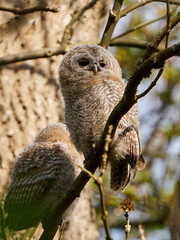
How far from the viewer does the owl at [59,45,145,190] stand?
3.41m

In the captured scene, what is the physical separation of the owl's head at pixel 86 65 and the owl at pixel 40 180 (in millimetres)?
616

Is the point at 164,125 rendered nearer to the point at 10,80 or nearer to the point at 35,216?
the point at 10,80

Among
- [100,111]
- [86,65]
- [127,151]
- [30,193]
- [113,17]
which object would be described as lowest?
[30,193]

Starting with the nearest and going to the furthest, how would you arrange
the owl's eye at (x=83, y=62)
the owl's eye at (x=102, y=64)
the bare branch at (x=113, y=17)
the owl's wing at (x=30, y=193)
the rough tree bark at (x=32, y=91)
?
the owl's wing at (x=30, y=193), the bare branch at (x=113, y=17), the owl's eye at (x=102, y=64), the owl's eye at (x=83, y=62), the rough tree bark at (x=32, y=91)

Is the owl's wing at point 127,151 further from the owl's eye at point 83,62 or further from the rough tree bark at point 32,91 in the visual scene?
the rough tree bark at point 32,91

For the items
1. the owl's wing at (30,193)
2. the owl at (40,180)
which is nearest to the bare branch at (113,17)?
the owl at (40,180)

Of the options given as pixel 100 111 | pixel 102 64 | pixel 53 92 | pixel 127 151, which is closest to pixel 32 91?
pixel 53 92

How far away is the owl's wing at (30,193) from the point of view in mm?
3346

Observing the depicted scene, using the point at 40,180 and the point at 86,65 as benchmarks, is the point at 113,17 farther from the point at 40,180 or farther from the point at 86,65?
the point at 40,180

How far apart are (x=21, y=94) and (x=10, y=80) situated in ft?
0.62

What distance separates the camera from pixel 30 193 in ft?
11.4

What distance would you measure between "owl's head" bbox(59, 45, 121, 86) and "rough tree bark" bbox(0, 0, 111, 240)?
604 millimetres

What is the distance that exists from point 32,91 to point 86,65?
3.20 ft

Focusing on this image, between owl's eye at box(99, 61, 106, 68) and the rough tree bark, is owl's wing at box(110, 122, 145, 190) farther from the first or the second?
the rough tree bark
